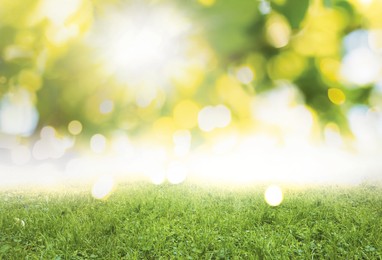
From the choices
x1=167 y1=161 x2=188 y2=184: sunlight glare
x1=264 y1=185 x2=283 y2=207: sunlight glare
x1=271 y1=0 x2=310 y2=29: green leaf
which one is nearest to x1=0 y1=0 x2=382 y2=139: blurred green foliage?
x1=271 y1=0 x2=310 y2=29: green leaf

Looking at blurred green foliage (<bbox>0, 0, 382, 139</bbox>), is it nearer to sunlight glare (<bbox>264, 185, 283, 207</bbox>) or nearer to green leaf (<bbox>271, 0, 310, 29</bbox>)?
green leaf (<bbox>271, 0, 310, 29</bbox>)

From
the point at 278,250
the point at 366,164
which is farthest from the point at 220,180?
the point at 366,164

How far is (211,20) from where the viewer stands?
2.42 feet

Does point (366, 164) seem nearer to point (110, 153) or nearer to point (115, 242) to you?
point (115, 242)

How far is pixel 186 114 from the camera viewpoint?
1.00 m

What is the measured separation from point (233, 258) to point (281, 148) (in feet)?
11.0

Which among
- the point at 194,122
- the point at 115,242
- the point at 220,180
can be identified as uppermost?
the point at 194,122

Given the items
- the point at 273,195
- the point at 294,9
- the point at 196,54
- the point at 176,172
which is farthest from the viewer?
the point at 176,172

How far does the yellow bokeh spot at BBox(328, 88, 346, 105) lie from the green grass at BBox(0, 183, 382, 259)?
3.41 metres

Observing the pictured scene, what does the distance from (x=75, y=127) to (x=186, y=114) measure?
0.95ft

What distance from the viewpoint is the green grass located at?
13.7 ft

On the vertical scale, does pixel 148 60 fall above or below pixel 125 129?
above

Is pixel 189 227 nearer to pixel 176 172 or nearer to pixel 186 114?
pixel 186 114

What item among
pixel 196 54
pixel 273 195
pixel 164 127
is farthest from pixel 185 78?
pixel 273 195
